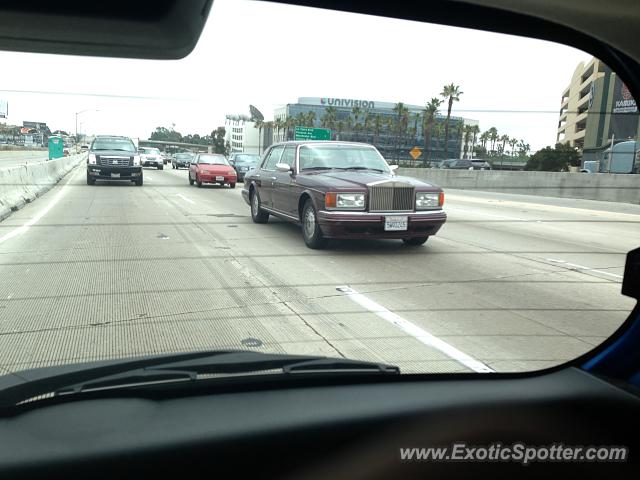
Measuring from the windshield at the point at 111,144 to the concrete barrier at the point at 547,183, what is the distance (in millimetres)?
11152

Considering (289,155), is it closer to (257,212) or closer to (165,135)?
(257,212)

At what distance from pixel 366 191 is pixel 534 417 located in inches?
221

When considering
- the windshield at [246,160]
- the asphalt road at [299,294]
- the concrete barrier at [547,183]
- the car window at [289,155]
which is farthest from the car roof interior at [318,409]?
the windshield at [246,160]

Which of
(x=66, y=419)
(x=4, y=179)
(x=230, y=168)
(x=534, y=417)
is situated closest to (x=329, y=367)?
(x=534, y=417)

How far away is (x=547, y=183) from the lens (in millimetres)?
27281

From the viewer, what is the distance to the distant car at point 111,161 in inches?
845

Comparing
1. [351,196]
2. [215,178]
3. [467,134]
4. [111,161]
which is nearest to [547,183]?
[215,178]

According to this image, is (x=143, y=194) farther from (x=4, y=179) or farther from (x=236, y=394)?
(x=236, y=394)

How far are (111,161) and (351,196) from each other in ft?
53.4

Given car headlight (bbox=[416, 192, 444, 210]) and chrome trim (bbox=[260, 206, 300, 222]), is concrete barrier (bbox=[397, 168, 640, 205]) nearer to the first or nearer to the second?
chrome trim (bbox=[260, 206, 300, 222])

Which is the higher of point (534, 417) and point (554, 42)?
point (554, 42)

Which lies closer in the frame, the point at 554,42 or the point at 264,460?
the point at 264,460

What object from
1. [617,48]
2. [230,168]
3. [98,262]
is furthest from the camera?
[230,168]

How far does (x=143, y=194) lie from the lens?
18312 millimetres
